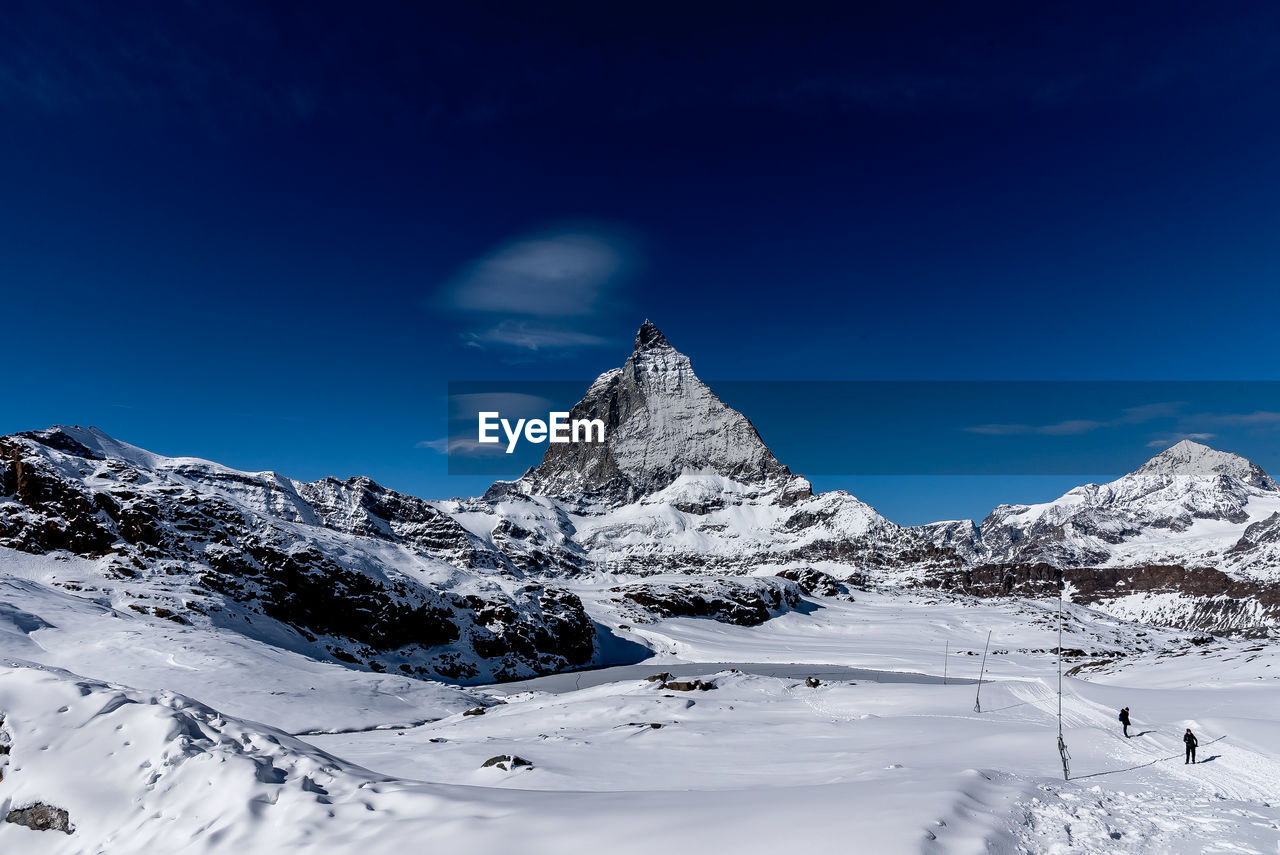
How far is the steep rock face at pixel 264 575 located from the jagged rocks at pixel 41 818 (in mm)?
43440

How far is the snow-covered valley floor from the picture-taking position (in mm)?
7102

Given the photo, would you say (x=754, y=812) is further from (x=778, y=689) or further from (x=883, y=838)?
(x=778, y=689)

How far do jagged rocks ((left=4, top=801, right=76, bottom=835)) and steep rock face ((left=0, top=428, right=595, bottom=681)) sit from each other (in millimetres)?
43440

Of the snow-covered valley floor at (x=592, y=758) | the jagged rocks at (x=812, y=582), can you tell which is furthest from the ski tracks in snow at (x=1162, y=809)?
the jagged rocks at (x=812, y=582)

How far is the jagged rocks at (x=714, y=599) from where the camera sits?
11469 centimetres

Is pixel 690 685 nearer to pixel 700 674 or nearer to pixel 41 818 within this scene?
pixel 41 818

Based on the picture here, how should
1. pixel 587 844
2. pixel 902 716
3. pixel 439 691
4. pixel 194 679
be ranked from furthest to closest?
pixel 439 691 → pixel 194 679 → pixel 902 716 → pixel 587 844

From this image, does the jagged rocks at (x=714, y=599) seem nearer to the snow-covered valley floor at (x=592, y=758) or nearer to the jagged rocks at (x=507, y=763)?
the snow-covered valley floor at (x=592, y=758)

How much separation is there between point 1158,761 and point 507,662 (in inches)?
2272

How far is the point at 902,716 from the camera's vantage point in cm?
2778

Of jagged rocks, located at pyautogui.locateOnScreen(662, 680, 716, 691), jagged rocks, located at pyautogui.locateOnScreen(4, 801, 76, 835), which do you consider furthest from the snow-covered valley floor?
jagged rocks, located at pyautogui.locateOnScreen(662, 680, 716, 691)

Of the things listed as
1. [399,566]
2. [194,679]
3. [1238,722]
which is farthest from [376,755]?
[399,566]

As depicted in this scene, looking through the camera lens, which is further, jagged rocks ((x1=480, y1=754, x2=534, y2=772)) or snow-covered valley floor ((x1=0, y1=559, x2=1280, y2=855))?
jagged rocks ((x1=480, y1=754, x2=534, y2=772))

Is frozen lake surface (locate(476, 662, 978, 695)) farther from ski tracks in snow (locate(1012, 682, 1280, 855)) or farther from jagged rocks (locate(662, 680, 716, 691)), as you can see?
ski tracks in snow (locate(1012, 682, 1280, 855))
